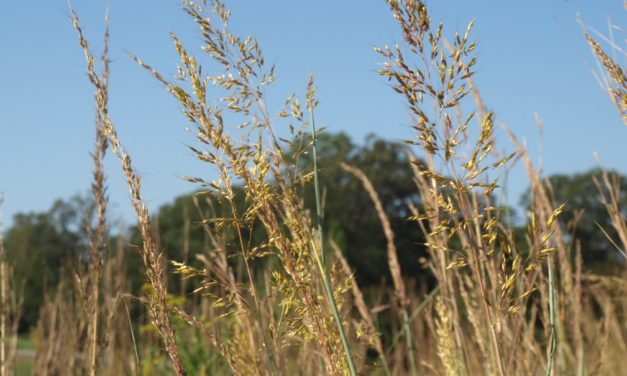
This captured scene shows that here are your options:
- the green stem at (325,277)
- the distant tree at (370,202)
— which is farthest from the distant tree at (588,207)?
the green stem at (325,277)

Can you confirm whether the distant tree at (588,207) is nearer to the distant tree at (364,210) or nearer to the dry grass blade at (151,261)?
the distant tree at (364,210)

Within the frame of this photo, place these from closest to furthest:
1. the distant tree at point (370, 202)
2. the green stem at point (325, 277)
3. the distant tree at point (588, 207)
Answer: the green stem at point (325, 277) → the distant tree at point (370, 202) → the distant tree at point (588, 207)

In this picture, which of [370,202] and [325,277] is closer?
[325,277]

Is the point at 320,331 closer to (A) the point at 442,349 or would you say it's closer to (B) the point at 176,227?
(A) the point at 442,349

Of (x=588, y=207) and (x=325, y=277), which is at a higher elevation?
(x=588, y=207)

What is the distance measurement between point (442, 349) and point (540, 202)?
634 millimetres

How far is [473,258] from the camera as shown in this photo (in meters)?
1.17

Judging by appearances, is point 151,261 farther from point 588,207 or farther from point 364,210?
point 588,207

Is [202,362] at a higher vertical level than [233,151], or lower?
lower

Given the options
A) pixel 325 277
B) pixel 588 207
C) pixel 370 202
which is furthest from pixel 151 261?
pixel 588 207

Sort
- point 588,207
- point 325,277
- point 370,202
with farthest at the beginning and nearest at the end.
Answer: point 588,207
point 370,202
point 325,277

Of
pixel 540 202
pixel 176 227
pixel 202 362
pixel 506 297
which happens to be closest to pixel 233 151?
pixel 506 297

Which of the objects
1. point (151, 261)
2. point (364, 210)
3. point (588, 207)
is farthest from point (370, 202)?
point (151, 261)

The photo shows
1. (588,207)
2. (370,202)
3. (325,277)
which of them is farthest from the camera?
(588,207)
